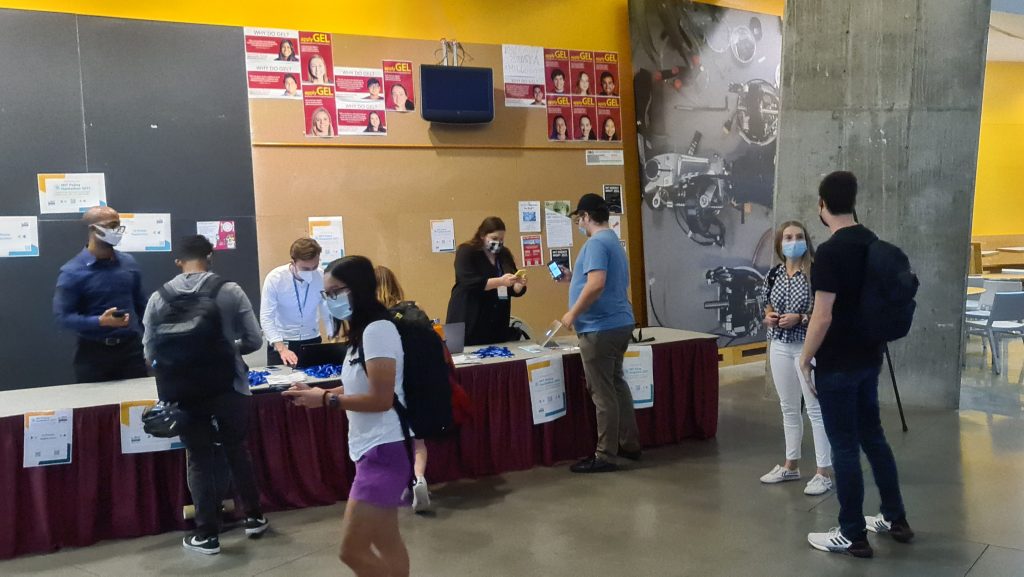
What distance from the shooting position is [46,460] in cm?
352

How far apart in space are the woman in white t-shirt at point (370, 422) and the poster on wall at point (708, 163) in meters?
5.36

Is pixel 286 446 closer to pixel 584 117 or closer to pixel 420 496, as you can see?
pixel 420 496

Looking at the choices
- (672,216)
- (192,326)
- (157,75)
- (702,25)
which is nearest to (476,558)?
(192,326)

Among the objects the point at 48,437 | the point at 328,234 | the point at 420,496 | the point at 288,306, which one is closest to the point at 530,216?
the point at 328,234

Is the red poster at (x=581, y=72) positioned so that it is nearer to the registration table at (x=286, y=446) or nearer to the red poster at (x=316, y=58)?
the red poster at (x=316, y=58)

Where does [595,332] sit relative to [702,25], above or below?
below

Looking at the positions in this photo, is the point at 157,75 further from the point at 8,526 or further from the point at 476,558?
the point at 476,558

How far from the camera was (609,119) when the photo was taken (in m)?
7.22

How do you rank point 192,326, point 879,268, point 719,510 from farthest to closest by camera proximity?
1. point 719,510
2. point 192,326
3. point 879,268

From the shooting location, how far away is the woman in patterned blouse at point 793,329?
13.0ft

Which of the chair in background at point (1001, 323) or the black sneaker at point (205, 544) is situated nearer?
the black sneaker at point (205, 544)

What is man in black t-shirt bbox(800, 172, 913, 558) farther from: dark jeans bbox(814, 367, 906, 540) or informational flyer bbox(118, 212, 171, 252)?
informational flyer bbox(118, 212, 171, 252)

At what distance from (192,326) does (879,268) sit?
2683 millimetres

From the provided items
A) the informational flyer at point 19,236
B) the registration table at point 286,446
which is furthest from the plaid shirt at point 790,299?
the informational flyer at point 19,236
